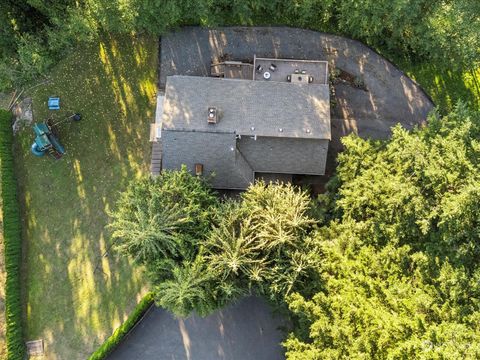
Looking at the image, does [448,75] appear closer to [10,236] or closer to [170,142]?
[170,142]

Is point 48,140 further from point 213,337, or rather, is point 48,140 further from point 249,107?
point 213,337

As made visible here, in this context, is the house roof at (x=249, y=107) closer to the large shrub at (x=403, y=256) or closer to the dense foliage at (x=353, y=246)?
the dense foliage at (x=353, y=246)

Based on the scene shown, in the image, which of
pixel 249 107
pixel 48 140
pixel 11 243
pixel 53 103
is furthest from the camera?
pixel 53 103

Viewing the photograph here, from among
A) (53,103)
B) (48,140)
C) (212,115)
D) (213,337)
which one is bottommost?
(213,337)

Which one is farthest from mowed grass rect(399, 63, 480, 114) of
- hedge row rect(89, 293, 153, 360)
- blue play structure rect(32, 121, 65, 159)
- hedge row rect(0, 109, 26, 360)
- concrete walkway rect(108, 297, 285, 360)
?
hedge row rect(0, 109, 26, 360)

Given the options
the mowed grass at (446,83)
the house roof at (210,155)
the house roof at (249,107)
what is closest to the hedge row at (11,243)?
the house roof at (210,155)

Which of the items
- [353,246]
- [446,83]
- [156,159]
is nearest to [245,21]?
[156,159]

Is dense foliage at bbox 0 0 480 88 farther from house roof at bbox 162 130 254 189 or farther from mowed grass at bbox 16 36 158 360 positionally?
house roof at bbox 162 130 254 189
